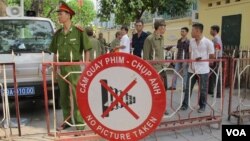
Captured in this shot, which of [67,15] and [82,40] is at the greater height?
[67,15]

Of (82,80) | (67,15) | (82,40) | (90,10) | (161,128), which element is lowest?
(161,128)

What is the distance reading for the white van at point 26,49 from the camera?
5.97m

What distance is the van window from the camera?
6543mm

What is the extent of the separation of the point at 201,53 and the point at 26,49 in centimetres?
325

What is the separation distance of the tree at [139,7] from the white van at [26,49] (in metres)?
11.6

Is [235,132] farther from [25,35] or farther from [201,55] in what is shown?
[25,35]

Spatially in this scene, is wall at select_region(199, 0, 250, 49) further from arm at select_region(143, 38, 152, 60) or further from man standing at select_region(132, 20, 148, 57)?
arm at select_region(143, 38, 152, 60)

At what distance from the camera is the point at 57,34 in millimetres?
5230

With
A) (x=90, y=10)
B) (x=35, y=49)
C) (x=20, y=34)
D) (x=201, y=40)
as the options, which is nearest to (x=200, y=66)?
(x=201, y=40)

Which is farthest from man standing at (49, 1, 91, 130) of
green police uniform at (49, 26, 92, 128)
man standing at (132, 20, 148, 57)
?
man standing at (132, 20, 148, 57)

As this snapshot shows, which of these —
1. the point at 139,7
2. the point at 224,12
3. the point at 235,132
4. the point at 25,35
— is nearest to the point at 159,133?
the point at 235,132

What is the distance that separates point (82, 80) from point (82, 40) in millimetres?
2570

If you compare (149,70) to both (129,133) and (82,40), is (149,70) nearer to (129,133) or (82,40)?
(129,133)

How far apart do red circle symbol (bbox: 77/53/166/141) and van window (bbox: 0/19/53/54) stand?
415cm
